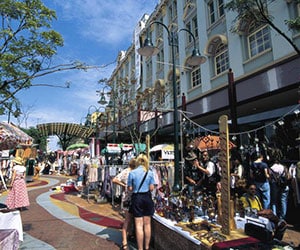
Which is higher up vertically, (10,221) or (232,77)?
(232,77)

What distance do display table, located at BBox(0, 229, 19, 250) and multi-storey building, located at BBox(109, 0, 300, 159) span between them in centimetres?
625

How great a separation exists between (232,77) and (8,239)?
31.0 ft

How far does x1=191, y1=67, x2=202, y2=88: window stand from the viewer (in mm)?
15438

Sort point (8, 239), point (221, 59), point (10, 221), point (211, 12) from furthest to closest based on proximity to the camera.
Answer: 1. point (211, 12)
2. point (221, 59)
3. point (10, 221)
4. point (8, 239)

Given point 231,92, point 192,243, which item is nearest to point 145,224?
point 192,243

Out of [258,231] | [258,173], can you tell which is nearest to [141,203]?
[258,231]

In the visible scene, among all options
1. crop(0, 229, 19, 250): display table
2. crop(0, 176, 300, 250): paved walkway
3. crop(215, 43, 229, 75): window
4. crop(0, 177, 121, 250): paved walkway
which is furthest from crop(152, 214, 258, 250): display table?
crop(215, 43, 229, 75): window

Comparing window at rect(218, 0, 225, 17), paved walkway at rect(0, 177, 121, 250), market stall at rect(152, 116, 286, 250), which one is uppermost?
window at rect(218, 0, 225, 17)

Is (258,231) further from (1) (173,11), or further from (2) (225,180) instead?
(1) (173,11)

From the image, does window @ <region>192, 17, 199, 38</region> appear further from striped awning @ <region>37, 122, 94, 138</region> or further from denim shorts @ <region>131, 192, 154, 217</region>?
striped awning @ <region>37, 122, 94, 138</region>

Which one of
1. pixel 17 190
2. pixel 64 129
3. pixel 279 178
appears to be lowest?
pixel 17 190

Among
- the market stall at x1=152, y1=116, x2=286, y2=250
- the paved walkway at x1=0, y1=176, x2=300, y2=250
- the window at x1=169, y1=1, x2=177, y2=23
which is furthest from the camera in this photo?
the window at x1=169, y1=1, x2=177, y2=23

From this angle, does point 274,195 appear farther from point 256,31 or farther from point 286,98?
point 256,31

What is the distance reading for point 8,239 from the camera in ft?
9.98
